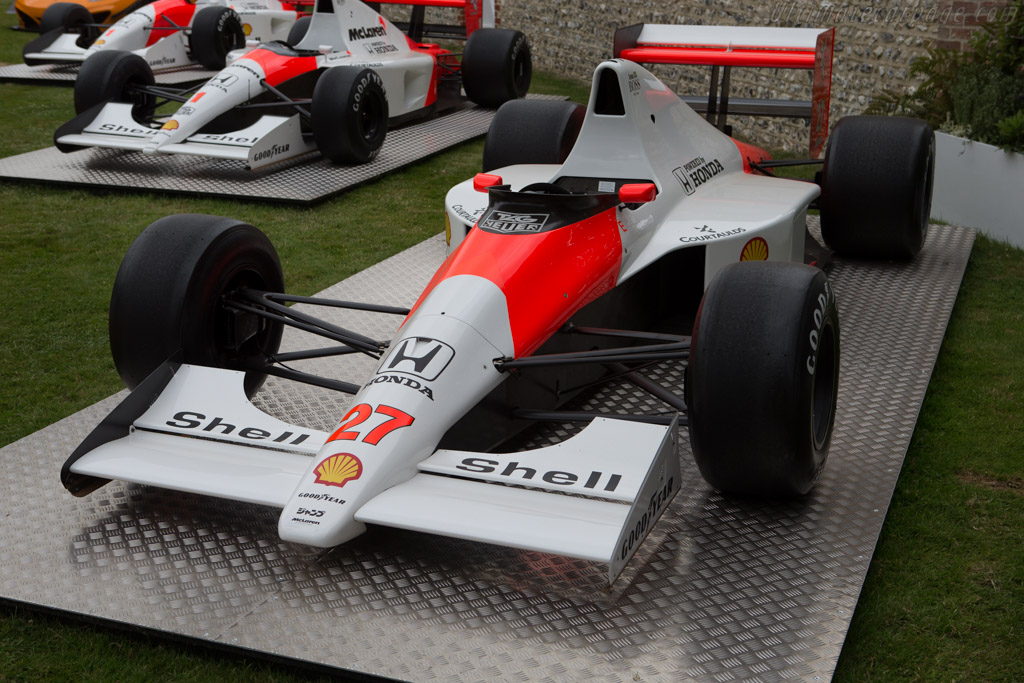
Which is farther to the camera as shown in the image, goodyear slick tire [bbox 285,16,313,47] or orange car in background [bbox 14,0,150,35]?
orange car in background [bbox 14,0,150,35]

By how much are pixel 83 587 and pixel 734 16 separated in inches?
336

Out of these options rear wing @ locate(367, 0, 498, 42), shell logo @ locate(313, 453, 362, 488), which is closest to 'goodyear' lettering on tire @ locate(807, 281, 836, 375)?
shell logo @ locate(313, 453, 362, 488)

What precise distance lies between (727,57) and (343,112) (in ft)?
8.81

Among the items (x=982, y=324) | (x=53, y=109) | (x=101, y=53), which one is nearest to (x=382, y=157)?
(x=101, y=53)

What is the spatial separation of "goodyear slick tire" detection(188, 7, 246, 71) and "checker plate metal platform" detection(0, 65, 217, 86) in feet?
0.74

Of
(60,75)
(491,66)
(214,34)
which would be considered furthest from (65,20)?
(491,66)

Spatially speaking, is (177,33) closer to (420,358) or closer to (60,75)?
(60,75)

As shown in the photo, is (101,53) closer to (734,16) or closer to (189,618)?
(734,16)

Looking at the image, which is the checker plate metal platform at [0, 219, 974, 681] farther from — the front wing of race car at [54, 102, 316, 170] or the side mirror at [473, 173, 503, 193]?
the front wing of race car at [54, 102, 316, 170]

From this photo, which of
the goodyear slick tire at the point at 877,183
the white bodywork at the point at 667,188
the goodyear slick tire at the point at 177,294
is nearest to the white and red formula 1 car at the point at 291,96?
the white bodywork at the point at 667,188

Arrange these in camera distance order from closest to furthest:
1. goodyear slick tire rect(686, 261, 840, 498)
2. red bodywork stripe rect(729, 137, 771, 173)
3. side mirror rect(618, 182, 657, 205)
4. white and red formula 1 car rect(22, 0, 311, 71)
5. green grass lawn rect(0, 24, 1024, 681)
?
green grass lawn rect(0, 24, 1024, 681) → goodyear slick tire rect(686, 261, 840, 498) → side mirror rect(618, 182, 657, 205) → red bodywork stripe rect(729, 137, 771, 173) → white and red formula 1 car rect(22, 0, 311, 71)

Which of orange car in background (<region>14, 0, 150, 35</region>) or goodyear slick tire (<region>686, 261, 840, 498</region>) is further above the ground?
goodyear slick tire (<region>686, 261, 840, 498</region>)

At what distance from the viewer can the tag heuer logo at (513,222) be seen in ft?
11.7

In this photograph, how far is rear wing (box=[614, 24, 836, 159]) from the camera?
18.5 ft
